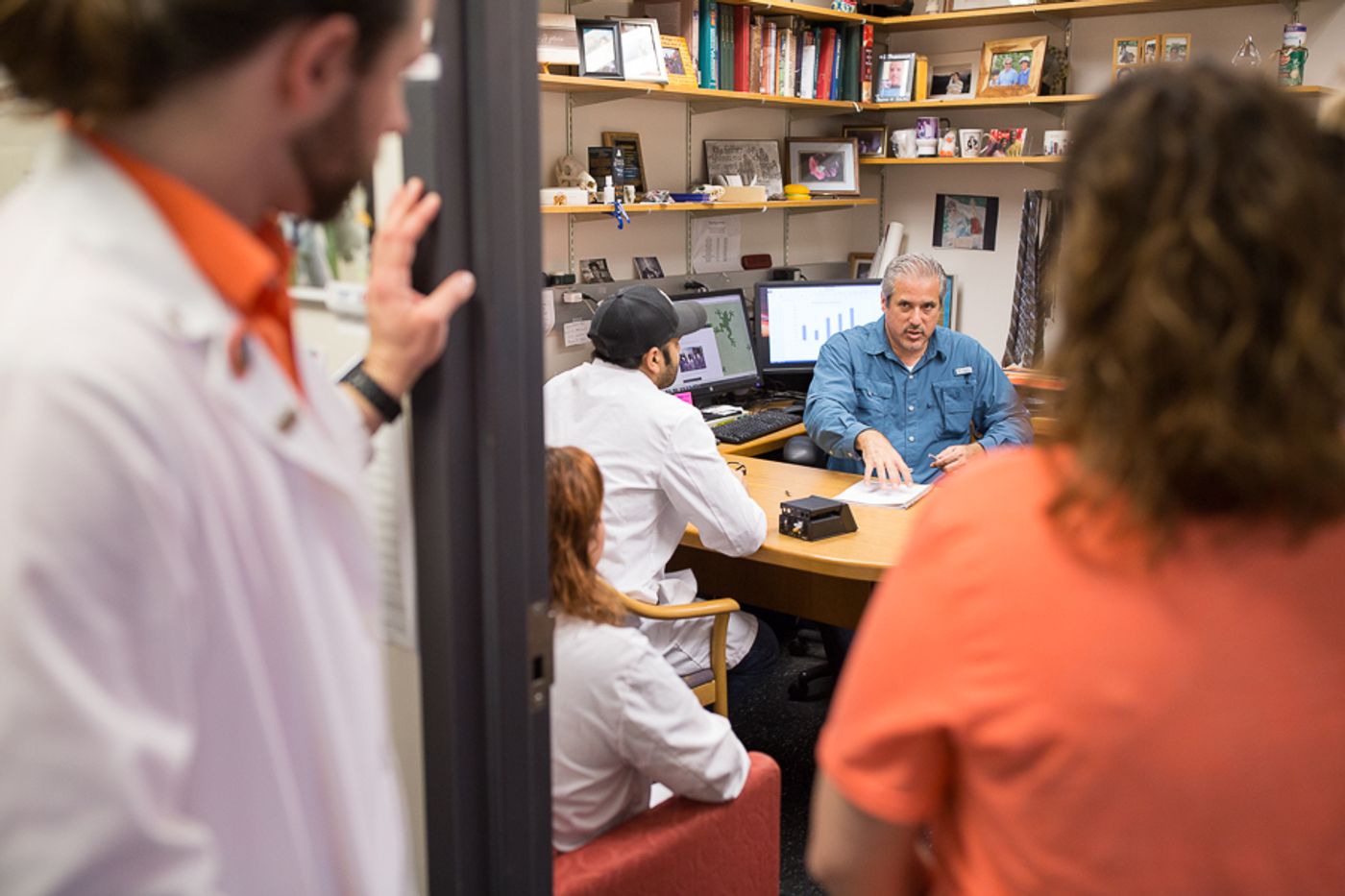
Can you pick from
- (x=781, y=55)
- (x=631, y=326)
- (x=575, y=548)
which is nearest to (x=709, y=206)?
(x=781, y=55)

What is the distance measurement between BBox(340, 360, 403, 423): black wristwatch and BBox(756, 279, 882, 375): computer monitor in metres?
3.37

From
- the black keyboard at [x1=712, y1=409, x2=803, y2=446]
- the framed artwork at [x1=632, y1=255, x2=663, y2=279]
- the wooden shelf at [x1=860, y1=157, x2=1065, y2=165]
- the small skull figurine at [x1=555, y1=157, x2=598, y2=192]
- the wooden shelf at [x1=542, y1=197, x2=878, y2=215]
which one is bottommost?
the black keyboard at [x1=712, y1=409, x2=803, y2=446]

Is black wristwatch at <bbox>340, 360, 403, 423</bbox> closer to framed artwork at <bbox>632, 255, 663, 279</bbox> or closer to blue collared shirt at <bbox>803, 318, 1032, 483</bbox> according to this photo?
blue collared shirt at <bbox>803, 318, 1032, 483</bbox>

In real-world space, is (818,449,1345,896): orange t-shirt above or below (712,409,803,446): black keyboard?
above

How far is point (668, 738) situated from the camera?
179 centimetres

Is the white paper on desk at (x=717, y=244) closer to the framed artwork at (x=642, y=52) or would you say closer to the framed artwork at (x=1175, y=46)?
the framed artwork at (x=642, y=52)

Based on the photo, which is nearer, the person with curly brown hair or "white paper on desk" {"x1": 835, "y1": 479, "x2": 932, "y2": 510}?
the person with curly brown hair

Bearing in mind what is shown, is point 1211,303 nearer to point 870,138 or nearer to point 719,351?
point 719,351

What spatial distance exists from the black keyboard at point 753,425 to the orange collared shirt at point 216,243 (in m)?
2.98

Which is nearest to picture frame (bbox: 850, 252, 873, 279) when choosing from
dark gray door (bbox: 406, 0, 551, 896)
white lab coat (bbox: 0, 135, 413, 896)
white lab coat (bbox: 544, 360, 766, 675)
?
white lab coat (bbox: 544, 360, 766, 675)

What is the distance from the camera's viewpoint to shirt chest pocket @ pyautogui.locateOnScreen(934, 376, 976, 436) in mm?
3654

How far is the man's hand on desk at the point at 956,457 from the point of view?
344 centimetres

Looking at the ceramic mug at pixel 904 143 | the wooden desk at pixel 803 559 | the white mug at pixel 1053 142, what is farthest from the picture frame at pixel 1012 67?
the wooden desk at pixel 803 559

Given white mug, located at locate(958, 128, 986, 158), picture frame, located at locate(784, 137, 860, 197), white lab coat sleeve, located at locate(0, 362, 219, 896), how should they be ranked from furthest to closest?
picture frame, located at locate(784, 137, 860, 197) → white mug, located at locate(958, 128, 986, 158) → white lab coat sleeve, located at locate(0, 362, 219, 896)
